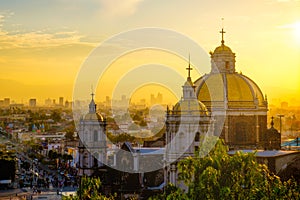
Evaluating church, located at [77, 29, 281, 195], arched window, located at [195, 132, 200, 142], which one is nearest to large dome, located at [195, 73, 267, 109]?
church, located at [77, 29, 281, 195]

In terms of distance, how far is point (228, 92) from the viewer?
36.5 m

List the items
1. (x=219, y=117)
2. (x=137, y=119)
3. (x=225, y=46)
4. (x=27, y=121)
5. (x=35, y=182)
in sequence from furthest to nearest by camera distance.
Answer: (x=27, y=121)
(x=137, y=119)
(x=35, y=182)
(x=225, y=46)
(x=219, y=117)

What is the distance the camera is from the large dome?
36438 millimetres

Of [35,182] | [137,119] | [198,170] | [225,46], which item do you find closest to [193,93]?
[225,46]

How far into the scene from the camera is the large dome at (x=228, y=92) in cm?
3644

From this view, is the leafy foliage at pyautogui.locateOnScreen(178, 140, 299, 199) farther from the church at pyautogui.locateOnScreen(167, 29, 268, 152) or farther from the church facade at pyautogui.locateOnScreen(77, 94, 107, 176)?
the church facade at pyautogui.locateOnScreen(77, 94, 107, 176)

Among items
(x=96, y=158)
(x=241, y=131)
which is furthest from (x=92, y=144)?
(x=241, y=131)

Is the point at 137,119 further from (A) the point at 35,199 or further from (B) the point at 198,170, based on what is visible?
(B) the point at 198,170

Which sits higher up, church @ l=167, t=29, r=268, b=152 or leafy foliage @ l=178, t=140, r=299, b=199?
church @ l=167, t=29, r=268, b=152

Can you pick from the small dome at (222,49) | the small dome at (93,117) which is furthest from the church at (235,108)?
the small dome at (93,117)

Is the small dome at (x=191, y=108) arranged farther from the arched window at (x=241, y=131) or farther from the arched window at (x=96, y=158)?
the arched window at (x=96, y=158)

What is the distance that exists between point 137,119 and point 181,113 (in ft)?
240

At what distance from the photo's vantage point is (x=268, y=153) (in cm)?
3338

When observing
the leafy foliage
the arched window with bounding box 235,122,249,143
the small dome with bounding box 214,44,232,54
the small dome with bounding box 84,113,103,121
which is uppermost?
the small dome with bounding box 214,44,232,54
